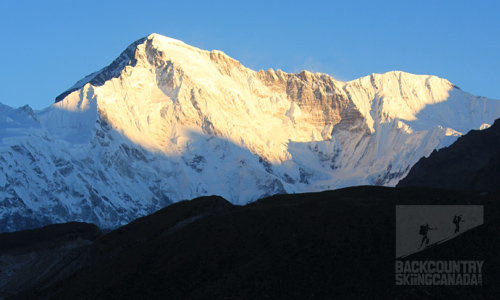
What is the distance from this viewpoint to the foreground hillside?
152ft

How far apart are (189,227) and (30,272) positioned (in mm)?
22961

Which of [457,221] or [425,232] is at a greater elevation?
[457,221]

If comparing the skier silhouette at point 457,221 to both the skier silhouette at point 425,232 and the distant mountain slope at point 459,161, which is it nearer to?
the skier silhouette at point 425,232

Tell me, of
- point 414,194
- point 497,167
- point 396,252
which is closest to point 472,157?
point 497,167

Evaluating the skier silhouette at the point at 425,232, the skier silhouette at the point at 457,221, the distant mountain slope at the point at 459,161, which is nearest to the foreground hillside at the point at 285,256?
the skier silhouette at the point at 457,221

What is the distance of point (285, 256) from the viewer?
5081 cm

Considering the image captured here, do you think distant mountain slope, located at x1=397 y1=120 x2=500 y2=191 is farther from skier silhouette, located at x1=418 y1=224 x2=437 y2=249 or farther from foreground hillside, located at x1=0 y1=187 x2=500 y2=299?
skier silhouette, located at x1=418 y1=224 x2=437 y2=249

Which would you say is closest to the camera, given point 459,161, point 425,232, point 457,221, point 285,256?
point 425,232

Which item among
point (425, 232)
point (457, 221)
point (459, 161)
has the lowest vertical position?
point (425, 232)

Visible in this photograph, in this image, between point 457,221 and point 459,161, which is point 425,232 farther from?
point 459,161

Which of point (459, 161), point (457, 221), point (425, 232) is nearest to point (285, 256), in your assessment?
point (425, 232)

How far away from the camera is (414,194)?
2314 inches

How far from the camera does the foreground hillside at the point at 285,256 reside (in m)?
46.3

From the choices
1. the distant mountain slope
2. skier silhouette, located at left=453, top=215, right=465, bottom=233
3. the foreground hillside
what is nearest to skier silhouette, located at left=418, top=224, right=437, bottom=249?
the foreground hillside
